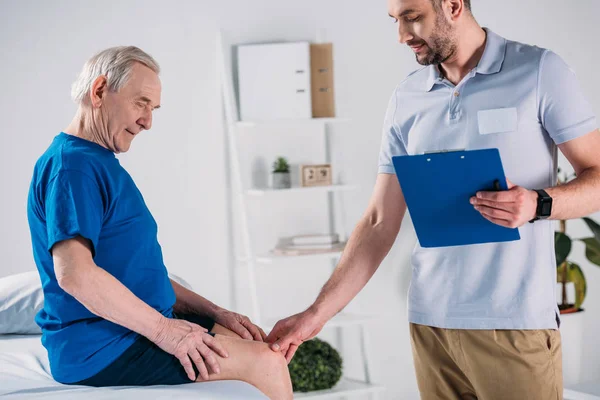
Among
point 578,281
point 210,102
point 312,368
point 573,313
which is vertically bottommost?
point 312,368

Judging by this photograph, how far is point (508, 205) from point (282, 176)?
6.81ft

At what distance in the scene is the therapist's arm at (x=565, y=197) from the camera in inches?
61.4

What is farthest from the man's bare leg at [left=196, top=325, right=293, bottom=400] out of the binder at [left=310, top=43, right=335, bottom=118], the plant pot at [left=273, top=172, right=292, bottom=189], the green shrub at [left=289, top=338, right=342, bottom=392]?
the binder at [left=310, top=43, right=335, bottom=118]

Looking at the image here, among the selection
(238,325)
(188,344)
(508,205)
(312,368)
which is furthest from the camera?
(312,368)

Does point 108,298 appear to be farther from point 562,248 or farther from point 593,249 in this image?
point 593,249

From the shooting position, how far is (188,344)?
1.67 m

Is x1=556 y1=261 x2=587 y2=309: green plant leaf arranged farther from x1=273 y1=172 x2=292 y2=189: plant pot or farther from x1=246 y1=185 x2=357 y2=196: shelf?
x1=273 y1=172 x2=292 y2=189: plant pot

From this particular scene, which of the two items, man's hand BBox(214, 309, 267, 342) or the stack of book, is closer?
man's hand BBox(214, 309, 267, 342)

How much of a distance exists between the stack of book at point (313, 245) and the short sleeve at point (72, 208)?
1984 millimetres

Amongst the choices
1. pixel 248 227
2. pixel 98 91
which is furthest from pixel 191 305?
pixel 248 227

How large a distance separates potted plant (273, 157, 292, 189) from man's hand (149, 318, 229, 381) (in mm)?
1886

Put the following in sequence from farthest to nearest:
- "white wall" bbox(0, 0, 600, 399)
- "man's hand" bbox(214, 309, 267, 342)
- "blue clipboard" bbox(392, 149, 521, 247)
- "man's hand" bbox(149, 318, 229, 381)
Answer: "white wall" bbox(0, 0, 600, 399)
"man's hand" bbox(214, 309, 267, 342)
"man's hand" bbox(149, 318, 229, 381)
"blue clipboard" bbox(392, 149, 521, 247)

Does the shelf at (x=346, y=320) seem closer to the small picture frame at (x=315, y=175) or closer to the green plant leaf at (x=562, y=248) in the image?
the small picture frame at (x=315, y=175)

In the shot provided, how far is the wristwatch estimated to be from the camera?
1.61 metres
